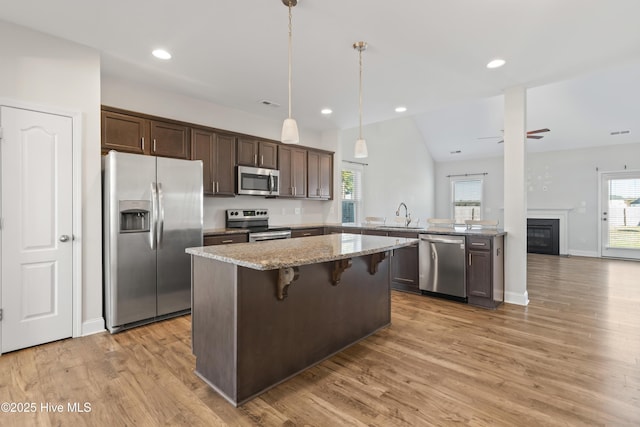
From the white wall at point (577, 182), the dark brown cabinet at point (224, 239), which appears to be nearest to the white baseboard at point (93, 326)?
the dark brown cabinet at point (224, 239)

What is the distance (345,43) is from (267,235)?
2717mm

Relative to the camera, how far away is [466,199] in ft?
30.9

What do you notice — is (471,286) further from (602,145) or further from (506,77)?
(602,145)

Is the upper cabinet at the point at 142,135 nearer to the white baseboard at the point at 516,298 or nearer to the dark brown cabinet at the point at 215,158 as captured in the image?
the dark brown cabinet at the point at 215,158

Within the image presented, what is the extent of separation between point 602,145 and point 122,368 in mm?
9904

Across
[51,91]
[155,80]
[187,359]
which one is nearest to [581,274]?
[187,359]

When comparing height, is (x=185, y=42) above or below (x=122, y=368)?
above

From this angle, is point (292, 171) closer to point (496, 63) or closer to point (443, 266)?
point (443, 266)

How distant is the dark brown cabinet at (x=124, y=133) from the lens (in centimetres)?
345

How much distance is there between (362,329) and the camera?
2949mm

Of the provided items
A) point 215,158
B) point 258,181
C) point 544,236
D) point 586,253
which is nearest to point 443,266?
point 258,181

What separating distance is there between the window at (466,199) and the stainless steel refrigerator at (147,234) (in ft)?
25.8

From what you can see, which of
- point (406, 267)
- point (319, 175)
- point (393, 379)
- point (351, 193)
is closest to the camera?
point (393, 379)

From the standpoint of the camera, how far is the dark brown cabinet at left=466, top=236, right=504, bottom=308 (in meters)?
3.78
